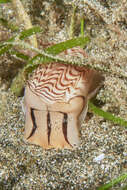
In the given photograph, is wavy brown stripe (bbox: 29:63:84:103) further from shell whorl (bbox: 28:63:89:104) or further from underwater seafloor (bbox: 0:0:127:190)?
underwater seafloor (bbox: 0:0:127:190)

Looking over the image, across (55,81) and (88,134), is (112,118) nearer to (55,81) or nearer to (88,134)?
(88,134)

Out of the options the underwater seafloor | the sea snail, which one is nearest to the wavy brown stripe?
the sea snail

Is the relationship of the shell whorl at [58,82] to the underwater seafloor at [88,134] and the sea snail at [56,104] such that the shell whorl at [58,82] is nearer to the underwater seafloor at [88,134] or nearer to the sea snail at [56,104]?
the sea snail at [56,104]

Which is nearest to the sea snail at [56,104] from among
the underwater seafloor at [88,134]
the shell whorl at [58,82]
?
the shell whorl at [58,82]

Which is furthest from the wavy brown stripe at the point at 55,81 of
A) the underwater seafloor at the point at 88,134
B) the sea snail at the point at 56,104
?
the underwater seafloor at the point at 88,134

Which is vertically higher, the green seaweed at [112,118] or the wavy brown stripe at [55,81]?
the wavy brown stripe at [55,81]
